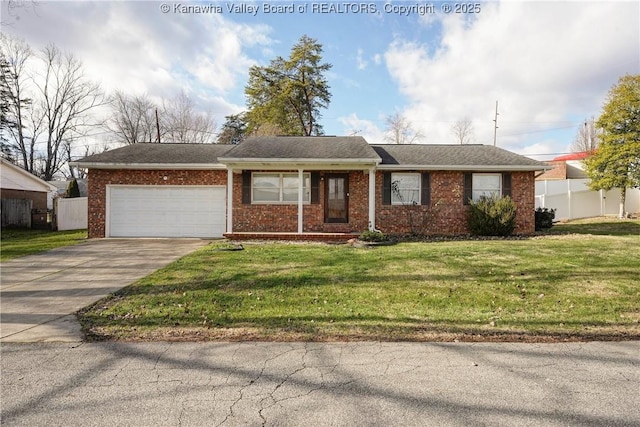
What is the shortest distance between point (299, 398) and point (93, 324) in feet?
10.6

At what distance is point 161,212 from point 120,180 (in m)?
2.01

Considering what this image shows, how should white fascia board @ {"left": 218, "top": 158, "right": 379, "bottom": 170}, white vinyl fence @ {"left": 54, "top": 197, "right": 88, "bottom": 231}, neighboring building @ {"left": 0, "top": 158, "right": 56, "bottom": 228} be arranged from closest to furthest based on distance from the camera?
white fascia board @ {"left": 218, "top": 158, "right": 379, "bottom": 170} → white vinyl fence @ {"left": 54, "top": 197, "right": 88, "bottom": 231} → neighboring building @ {"left": 0, "top": 158, "right": 56, "bottom": 228}

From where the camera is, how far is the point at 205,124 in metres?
36.2

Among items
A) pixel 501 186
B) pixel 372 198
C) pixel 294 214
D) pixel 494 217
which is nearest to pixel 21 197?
pixel 294 214

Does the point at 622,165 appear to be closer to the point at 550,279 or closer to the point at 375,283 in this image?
the point at 550,279

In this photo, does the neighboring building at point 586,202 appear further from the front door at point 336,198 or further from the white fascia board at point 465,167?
the front door at point 336,198

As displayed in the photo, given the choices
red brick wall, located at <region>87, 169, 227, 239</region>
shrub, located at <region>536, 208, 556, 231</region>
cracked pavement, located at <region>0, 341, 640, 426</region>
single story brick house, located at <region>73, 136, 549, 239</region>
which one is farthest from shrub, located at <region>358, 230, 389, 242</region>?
shrub, located at <region>536, 208, 556, 231</region>

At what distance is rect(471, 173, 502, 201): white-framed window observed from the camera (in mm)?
13085

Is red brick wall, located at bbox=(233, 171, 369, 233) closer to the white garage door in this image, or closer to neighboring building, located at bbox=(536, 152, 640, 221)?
the white garage door

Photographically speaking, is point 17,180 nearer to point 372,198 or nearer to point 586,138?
point 372,198

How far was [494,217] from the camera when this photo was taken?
12.1 m

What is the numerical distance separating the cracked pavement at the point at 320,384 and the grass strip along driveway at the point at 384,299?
1.17 feet

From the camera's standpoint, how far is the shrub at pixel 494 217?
12062 millimetres

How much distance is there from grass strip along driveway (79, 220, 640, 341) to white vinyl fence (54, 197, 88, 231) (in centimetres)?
1399
